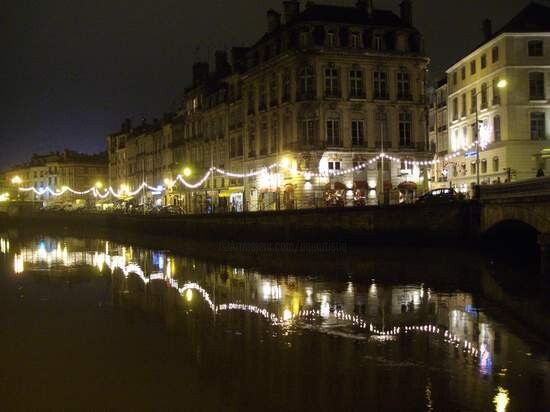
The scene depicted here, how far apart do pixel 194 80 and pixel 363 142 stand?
38845 mm

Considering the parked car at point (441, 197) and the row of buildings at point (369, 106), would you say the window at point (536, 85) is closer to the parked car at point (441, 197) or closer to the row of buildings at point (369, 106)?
the row of buildings at point (369, 106)

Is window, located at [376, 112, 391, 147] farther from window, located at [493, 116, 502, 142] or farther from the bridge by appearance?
the bridge

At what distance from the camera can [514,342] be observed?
1794 centimetres

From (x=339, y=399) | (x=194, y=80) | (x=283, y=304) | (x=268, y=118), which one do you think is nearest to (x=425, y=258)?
(x=283, y=304)

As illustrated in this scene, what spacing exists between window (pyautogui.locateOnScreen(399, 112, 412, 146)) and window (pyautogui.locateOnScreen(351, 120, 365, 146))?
3.92m

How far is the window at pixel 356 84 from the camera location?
62.8 m

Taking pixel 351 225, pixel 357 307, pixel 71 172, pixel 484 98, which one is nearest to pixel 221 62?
pixel 484 98

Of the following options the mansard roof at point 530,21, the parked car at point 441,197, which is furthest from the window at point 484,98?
the parked car at point 441,197

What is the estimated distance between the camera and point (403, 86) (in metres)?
64.4

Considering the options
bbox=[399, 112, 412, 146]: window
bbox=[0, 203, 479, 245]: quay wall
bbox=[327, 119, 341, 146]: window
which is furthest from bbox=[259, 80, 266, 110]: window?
bbox=[399, 112, 412, 146]: window

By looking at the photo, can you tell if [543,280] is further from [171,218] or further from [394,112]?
[171,218]

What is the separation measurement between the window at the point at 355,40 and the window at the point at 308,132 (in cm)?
808

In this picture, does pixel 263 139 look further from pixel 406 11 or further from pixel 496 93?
pixel 496 93

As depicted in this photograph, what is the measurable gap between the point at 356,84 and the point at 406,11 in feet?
34.9
